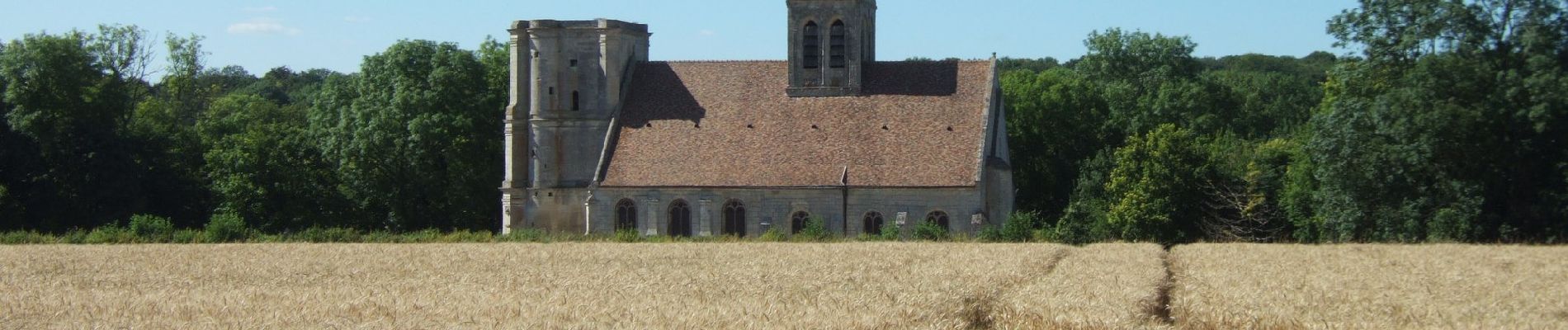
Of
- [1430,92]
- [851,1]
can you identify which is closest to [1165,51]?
[851,1]

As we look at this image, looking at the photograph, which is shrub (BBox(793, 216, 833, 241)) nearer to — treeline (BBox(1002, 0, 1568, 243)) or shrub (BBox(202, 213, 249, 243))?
treeline (BBox(1002, 0, 1568, 243))

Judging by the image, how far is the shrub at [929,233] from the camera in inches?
1998

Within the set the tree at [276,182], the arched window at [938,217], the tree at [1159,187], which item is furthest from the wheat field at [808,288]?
the tree at [276,182]

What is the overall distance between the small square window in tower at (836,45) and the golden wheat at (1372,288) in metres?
22.1

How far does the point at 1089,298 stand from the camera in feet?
78.5

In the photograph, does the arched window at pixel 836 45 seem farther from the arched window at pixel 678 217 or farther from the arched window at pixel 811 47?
the arched window at pixel 678 217

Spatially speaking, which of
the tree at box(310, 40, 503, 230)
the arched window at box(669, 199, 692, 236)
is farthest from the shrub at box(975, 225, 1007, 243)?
the tree at box(310, 40, 503, 230)

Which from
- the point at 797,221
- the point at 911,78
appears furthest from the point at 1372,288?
the point at 911,78

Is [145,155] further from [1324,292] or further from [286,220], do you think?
[1324,292]

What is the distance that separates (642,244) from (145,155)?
25.0 m

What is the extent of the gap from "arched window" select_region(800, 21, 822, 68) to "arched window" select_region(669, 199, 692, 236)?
19.9ft

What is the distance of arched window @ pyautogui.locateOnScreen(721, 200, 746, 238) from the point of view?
5759cm

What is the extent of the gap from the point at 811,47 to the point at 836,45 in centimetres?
80

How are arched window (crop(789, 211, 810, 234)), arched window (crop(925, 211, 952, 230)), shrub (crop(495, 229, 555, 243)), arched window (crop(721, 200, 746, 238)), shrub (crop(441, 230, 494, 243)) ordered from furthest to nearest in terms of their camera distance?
arched window (crop(721, 200, 746, 238))
arched window (crop(789, 211, 810, 234))
arched window (crop(925, 211, 952, 230))
shrub (crop(495, 229, 555, 243))
shrub (crop(441, 230, 494, 243))
